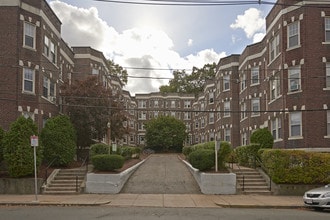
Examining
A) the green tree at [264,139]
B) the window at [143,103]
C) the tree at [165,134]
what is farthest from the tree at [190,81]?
the green tree at [264,139]

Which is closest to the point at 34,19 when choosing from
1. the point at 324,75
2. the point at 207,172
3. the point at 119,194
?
the point at 119,194

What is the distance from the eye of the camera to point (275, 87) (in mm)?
32656

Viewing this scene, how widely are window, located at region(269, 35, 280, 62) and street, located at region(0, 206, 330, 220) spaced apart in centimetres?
1633

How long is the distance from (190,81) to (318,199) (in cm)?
8704

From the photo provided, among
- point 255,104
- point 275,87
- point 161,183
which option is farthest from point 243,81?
point 161,183

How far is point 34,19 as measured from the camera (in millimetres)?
28641

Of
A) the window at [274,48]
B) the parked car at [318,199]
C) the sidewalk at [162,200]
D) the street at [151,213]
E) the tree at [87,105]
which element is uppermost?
the window at [274,48]

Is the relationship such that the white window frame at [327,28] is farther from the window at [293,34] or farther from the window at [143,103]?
the window at [143,103]

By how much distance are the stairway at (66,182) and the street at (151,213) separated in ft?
17.4

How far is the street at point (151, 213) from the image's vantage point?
15.0 meters

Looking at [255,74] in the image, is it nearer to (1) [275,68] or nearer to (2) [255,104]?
(2) [255,104]

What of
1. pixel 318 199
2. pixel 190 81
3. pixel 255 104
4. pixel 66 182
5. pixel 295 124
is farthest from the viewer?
pixel 190 81

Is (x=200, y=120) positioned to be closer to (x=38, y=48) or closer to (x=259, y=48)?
(x=259, y=48)

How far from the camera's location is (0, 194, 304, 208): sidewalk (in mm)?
19219
